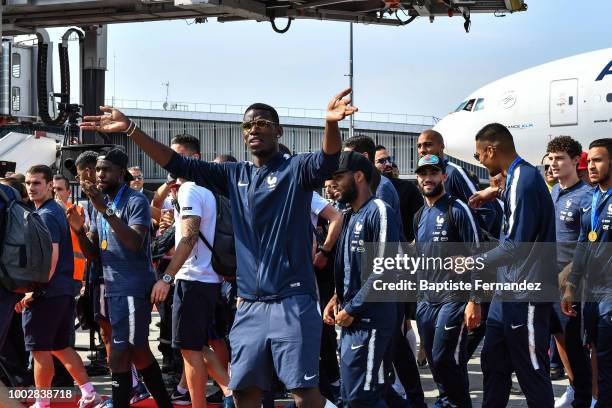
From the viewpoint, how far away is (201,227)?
7.70 meters

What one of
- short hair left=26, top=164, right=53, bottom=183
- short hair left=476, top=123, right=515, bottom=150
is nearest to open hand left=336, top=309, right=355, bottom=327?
short hair left=476, top=123, right=515, bottom=150

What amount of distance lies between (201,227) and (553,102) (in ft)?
44.7

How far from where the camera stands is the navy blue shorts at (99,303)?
840cm

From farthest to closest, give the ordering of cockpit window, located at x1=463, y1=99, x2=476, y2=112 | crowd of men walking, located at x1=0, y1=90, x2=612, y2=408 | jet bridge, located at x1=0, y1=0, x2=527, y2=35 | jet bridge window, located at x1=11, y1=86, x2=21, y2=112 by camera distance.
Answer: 1. cockpit window, located at x1=463, y1=99, x2=476, y2=112
2. jet bridge window, located at x1=11, y1=86, x2=21, y2=112
3. jet bridge, located at x1=0, y1=0, x2=527, y2=35
4. crowd of men walking, located at x1=0, y1=90, x2=612, y2=408

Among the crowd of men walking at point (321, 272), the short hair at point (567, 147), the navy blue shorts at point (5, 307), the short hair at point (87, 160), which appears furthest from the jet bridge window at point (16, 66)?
the short hair at point (567, 147)

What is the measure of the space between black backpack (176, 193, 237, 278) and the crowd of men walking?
2 centimetres

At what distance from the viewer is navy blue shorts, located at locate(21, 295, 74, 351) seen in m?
7.91

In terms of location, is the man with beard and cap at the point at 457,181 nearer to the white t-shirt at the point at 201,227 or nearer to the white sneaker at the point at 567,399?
the white sneaker at the point at 567,399

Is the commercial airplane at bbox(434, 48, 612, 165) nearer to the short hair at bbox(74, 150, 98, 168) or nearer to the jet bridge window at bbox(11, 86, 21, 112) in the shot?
the jet bridge window at bbox(11, 86, 21, 112)

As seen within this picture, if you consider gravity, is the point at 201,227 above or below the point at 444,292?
above

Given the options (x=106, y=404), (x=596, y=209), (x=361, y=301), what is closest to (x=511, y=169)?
(x=596, y=209)

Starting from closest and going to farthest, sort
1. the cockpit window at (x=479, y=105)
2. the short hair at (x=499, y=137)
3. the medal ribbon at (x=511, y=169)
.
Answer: the medal ribbon at (x=511, y=169)
the short hair at (x=499, y=137)
the cockpit window at (x=479, y=105)

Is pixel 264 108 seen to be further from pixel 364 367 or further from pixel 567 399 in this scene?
pixel 567 399

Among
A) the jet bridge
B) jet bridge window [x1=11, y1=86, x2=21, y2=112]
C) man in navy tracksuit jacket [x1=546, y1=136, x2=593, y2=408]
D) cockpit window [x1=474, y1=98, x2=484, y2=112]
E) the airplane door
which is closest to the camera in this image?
man in navy tracksuit jacket [x1=546, y1=136, x2=593, y2=408]
